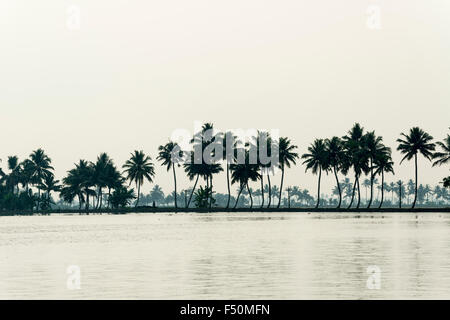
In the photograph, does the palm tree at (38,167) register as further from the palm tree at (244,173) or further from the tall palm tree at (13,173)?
the palm tree at (244,173)

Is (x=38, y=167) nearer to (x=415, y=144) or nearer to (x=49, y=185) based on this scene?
(x=49, y=185)

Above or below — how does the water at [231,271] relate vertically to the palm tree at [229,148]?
below

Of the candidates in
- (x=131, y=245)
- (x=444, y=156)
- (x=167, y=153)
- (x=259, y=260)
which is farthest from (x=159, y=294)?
(x=167, y=153)

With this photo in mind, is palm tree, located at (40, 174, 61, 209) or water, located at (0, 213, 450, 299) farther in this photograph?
palm tree, located at (40, 174, 61, 209)

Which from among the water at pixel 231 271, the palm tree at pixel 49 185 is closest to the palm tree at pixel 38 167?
the palm tree at pixel 49 185

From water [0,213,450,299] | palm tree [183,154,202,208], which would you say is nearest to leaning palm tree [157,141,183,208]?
palm tree [183,154,202,208]

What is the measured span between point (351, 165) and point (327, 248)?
11284 cm

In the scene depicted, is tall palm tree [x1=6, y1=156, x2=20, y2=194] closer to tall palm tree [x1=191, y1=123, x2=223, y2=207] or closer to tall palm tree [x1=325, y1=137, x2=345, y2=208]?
tall palm tree [x1=191, y1=123, x2=223, y2=207]

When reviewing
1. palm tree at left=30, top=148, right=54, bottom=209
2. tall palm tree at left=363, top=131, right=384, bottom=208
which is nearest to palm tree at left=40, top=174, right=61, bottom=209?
palm tree at left=30, top=148, right=54, bottom=209

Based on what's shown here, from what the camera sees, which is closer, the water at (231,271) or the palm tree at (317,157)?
the water at (231,271)

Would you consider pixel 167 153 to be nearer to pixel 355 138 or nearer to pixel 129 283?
pixel 355 138

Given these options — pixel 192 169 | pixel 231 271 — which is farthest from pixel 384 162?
pixel 231 271

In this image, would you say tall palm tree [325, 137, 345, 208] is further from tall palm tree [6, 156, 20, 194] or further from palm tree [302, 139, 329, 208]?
tall palm tree [6, 156, 20, 194]

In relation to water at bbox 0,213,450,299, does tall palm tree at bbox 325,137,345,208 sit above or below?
above
